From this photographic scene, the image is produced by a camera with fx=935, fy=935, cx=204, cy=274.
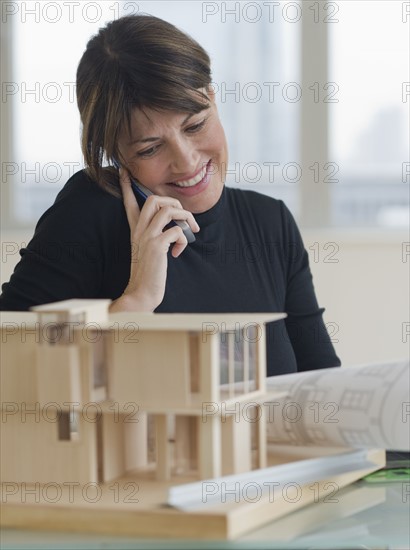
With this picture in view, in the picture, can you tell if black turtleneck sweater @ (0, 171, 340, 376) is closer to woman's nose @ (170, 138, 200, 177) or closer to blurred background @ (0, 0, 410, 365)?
woman's nose @ (170, 138, 200, 177)

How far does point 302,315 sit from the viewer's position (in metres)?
1.84

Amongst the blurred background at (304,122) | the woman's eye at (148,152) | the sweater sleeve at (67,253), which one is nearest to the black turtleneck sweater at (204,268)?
the sweater sleeve at (67,253)

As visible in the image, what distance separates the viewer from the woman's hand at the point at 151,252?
152 centimetres

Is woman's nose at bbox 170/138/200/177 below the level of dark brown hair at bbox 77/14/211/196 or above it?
below

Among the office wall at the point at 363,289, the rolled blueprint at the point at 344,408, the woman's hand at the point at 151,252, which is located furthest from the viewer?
the office wall at the point at 363,289

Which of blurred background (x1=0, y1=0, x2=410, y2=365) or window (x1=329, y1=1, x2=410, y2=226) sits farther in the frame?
window (x1=329, y1=1, x2=410, y2=226)

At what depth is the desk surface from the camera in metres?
0.77

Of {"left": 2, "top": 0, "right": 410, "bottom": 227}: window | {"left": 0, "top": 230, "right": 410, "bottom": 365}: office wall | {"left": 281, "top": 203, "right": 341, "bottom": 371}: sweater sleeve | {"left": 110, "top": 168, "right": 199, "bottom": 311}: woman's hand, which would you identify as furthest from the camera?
{"left": 2, "top": 0, "right": 410, "bottom": 227}: window

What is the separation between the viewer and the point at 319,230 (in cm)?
373

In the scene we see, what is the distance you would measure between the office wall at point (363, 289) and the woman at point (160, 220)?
179cm

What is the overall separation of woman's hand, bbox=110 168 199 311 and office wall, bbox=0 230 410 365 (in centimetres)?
216

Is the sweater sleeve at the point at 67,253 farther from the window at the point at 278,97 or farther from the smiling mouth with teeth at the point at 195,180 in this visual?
the window at the point at 278,97

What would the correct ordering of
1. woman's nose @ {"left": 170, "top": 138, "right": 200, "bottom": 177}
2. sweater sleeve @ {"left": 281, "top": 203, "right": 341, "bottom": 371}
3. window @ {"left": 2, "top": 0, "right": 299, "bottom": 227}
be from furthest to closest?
window @ {"left": 2, "top": 0, "right": 299, "bottom": 227} < sweater sleeve @ {"left": 281, "top": 203, "right": 341, "bottom": 371} < woman's nose @ {"left": 170, "top": 138, "right": 200, "bottom": 177}

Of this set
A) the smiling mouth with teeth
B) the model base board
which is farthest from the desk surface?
the smiling mouth with teeth
